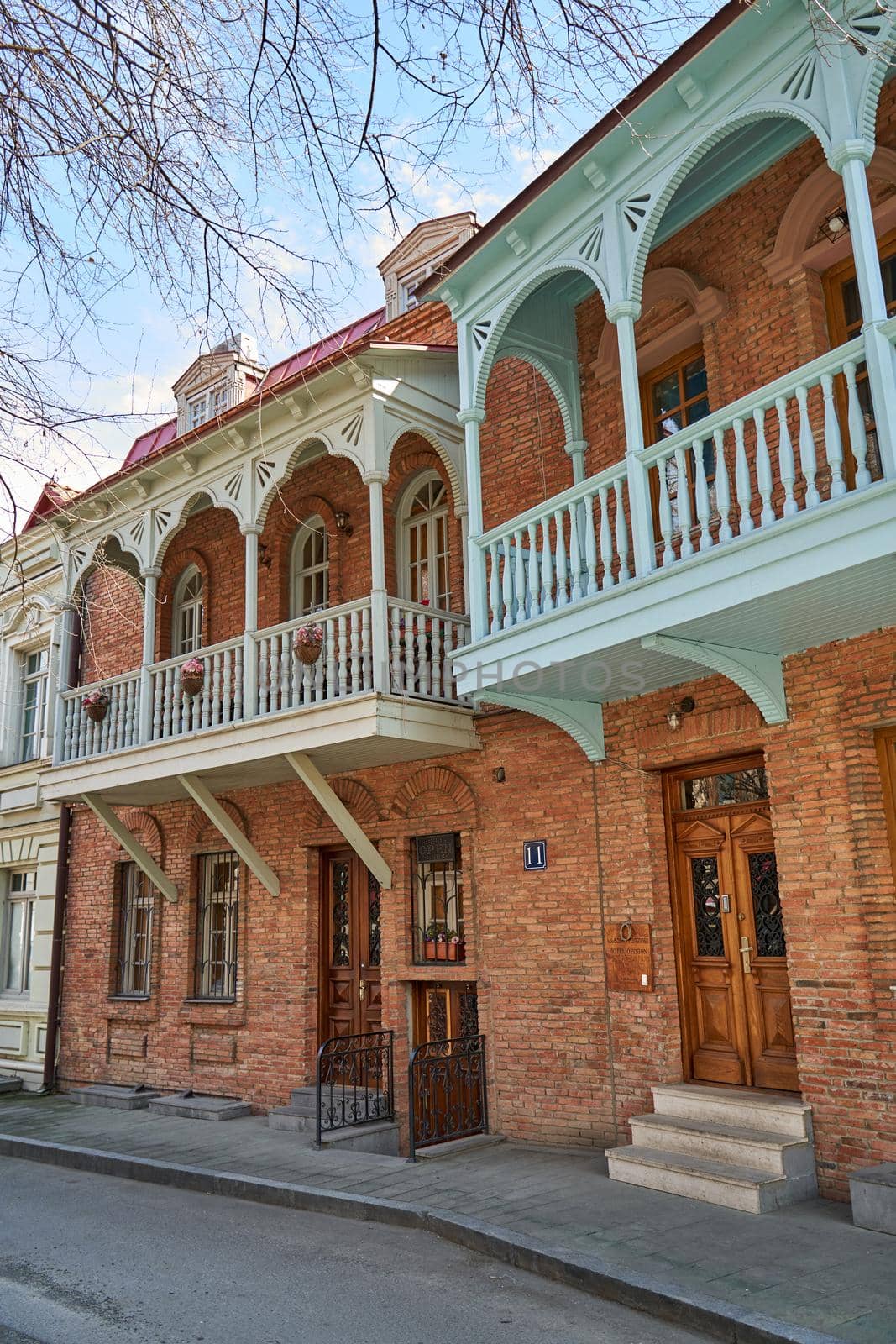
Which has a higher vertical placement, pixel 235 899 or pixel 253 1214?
pixel 235 899

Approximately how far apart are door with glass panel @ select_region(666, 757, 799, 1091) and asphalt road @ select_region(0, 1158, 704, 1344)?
2610mm

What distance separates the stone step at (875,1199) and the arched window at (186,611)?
34.8ft

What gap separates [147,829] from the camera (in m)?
14.0

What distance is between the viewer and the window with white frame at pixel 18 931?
53.1ft

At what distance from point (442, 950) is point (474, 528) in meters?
4.26

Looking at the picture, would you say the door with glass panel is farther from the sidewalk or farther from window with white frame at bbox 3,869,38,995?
window with white frame at bbox 3,869,38,995

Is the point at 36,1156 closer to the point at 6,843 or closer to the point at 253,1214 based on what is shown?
the point at 253,1214

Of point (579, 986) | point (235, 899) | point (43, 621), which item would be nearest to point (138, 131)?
point (579, 986)

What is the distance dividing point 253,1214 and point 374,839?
4.03 metres

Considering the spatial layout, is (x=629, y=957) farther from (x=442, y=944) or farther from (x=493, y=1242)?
(x=493, y=1242)

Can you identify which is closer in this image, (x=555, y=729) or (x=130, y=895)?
(x=555, y=729)

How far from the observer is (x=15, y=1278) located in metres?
6.38

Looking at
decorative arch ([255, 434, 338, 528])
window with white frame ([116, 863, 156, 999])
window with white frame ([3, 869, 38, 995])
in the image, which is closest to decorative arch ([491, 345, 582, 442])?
decorative arch ([255, 434, 338, 528])

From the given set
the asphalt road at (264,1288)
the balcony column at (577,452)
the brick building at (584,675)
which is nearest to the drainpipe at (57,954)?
the brick building at (584,675)
